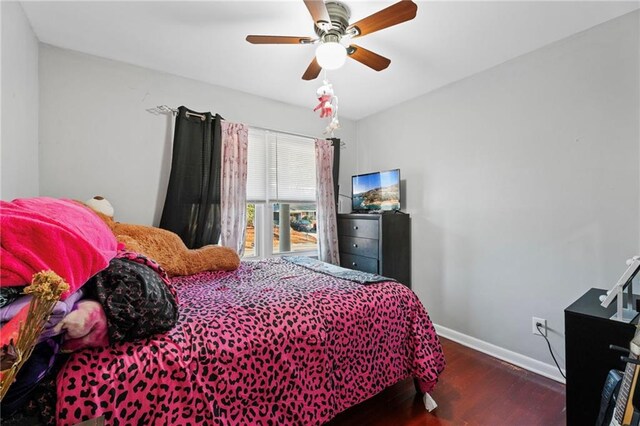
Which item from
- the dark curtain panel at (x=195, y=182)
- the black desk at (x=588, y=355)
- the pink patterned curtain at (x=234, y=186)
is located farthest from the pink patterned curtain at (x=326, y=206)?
the black desk at (x=588, y=355)

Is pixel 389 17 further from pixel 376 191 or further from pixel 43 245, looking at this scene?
pixel 376 191

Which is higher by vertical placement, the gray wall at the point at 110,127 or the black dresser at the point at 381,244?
the gray wall at the point at 110,127

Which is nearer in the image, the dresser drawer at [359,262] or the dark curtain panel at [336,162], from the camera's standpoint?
the dresser drawer at [359,262]

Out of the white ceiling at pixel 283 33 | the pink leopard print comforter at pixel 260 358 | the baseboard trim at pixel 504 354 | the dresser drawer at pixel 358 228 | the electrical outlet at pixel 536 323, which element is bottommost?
the baseboard trim at pixel 504 354

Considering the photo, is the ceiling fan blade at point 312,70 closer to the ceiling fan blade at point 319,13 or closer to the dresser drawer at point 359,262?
the ceiling fan blade at point 319,13

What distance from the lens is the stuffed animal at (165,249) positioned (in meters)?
2.00

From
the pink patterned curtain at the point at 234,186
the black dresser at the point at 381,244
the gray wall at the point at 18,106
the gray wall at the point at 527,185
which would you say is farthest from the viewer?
the black dresser at the point at 381,244

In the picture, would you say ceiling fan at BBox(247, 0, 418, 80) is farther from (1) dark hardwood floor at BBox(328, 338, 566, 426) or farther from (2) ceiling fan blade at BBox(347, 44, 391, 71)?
(1) dark hardwood floor at BBox(328, 338, 566, 426)

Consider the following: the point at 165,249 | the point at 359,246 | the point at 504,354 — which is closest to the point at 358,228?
the point at 359,246

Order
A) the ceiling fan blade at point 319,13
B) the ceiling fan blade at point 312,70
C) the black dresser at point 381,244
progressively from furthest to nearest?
1. the black dresser at point 381,244
2. the ceiling fan blade at point 312,70
3. the ceiling fan blade at point 319,13

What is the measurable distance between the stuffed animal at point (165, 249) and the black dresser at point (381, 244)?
1368 millimetres

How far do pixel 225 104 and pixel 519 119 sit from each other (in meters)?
2.58

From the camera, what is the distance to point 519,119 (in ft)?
7.30

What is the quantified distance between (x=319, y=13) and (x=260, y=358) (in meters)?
1.64
